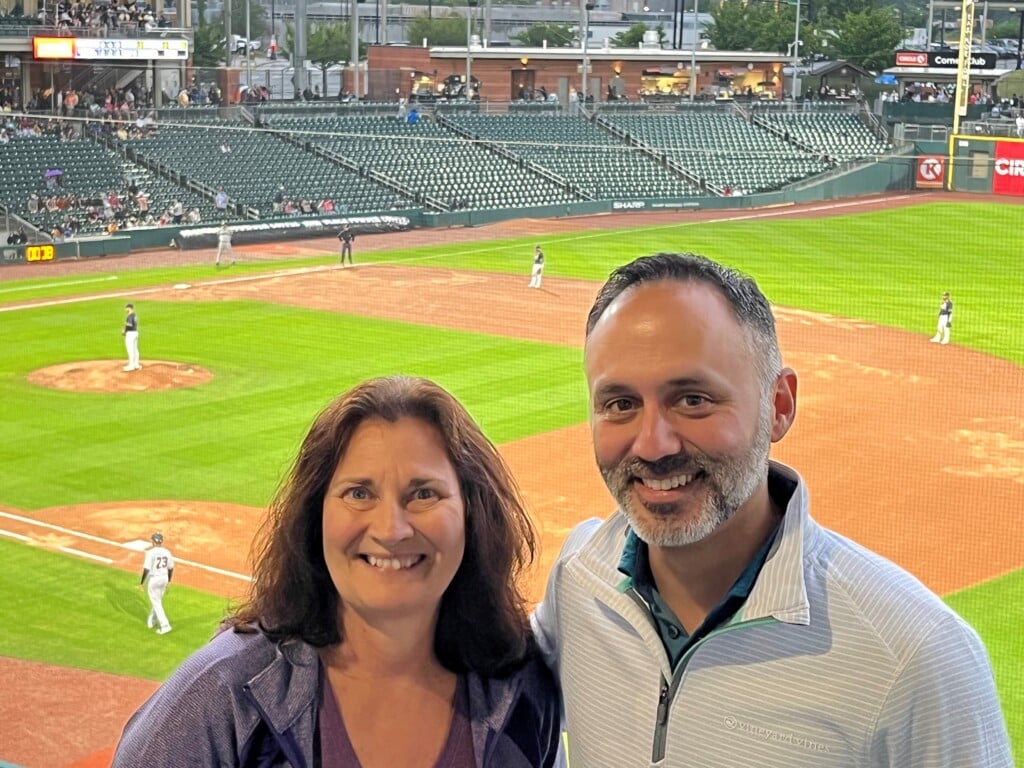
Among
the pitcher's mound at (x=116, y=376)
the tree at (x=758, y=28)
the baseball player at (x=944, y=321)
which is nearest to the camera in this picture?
the pitcher's mound at (x=116, y=376)

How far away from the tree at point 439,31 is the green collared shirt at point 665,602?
1955 inches

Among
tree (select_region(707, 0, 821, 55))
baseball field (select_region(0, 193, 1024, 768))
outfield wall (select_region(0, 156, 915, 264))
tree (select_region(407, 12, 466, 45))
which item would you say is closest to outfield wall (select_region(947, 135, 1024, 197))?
baseball field (select_region(0, 193, 1024, 768))

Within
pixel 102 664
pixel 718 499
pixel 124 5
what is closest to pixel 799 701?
pixel 718 499

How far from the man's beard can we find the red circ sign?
11318mm

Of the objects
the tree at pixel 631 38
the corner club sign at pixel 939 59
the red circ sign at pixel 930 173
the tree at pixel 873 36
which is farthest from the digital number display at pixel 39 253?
the tree at pixel 631 38

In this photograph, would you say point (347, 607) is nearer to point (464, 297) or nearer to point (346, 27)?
point (464, 297)

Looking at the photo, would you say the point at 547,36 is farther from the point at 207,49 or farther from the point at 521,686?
the point at 521,686

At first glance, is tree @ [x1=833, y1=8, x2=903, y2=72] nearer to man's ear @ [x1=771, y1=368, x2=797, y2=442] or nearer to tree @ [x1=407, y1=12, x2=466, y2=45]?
tree @ [x1=407, y1=12, x2=466, y2=45]

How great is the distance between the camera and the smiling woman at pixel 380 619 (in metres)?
2.02

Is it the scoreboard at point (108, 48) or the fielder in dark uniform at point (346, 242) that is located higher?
the scoreboard at point (108, 48)

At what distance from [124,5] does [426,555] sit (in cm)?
2834

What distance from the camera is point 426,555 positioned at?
6.88 feet

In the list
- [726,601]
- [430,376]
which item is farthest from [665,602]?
[430,376]

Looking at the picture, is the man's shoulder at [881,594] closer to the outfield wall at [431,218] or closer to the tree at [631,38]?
the outfield wall at [431,218]
